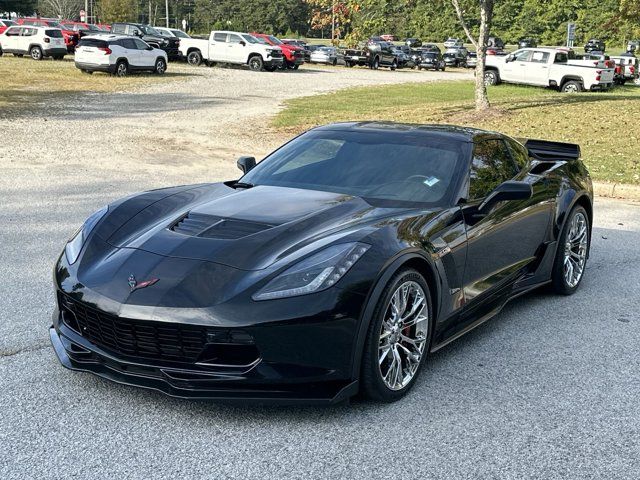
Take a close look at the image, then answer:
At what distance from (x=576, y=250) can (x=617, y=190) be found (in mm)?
5622

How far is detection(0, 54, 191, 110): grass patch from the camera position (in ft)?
76.3

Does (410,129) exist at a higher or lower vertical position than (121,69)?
higher

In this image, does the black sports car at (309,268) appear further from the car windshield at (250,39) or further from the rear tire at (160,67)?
the car windshield at (250,39)

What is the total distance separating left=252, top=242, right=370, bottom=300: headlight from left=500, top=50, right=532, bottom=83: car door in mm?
29140

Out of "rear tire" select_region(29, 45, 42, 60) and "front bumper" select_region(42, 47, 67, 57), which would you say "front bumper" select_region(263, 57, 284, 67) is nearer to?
"front bumper" select_region(42, 47, 67, 57)

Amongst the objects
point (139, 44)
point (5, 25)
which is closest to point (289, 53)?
point (139, 44)

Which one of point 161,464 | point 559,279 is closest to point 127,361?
point 161,464

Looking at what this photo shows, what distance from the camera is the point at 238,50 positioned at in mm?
39438

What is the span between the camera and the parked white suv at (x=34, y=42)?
38781 mm

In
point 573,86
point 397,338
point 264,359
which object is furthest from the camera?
point 573,86

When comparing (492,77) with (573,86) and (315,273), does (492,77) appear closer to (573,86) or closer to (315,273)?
(573,86)

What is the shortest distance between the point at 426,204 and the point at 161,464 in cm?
228

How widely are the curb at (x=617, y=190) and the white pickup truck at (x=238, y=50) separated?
29329 millimetres

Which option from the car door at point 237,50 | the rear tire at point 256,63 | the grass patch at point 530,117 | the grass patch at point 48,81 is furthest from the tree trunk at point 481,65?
the car door at point 237,50
